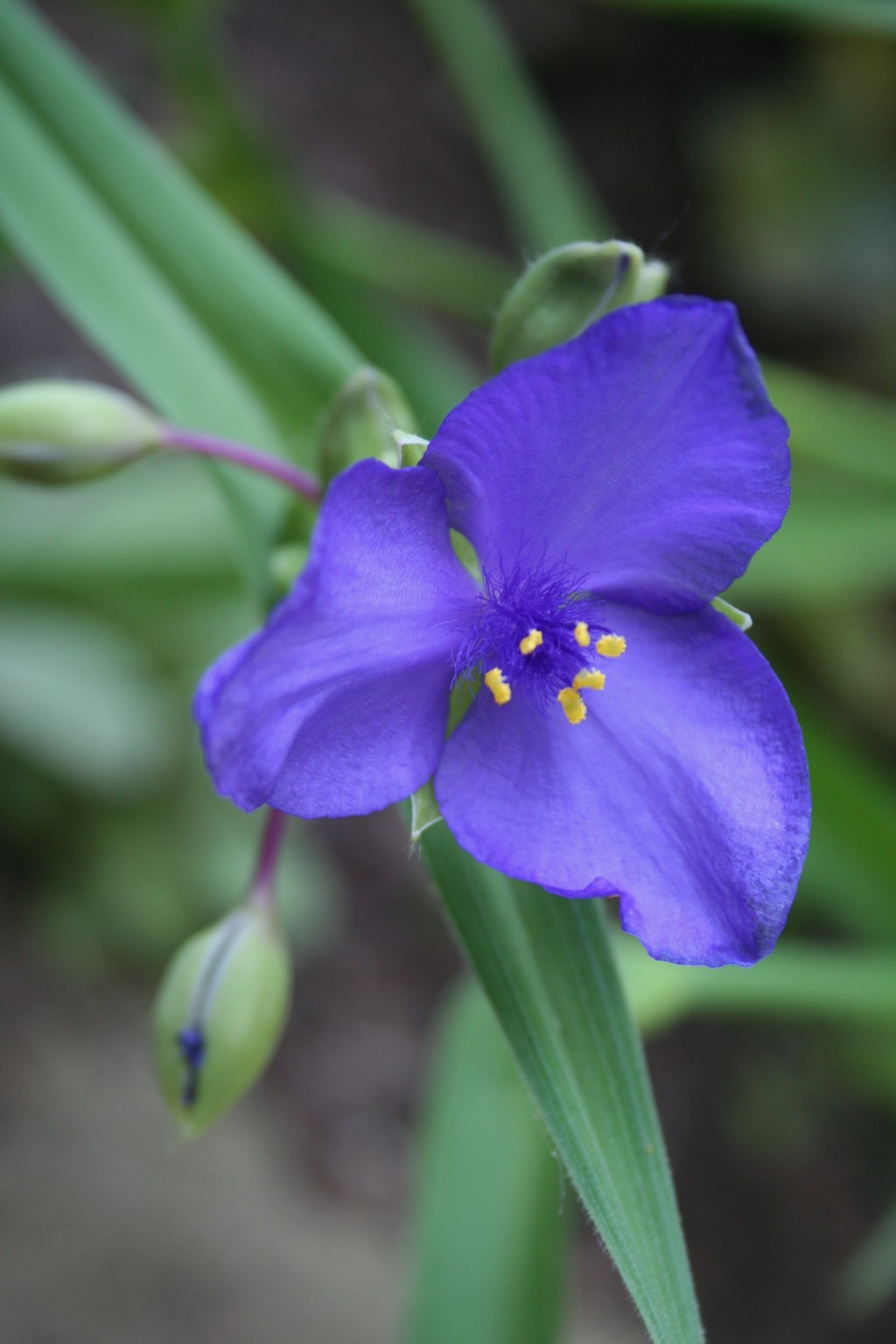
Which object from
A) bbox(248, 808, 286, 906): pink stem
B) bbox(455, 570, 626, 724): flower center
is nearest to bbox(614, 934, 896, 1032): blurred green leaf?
bbox(248, 808, 286, 906): pink stem

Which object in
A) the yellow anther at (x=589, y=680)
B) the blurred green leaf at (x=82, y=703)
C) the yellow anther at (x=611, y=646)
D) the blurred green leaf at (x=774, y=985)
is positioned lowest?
the blurred green leaf at (x=774, y=985)

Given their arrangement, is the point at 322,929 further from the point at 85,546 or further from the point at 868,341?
the point at 868,341

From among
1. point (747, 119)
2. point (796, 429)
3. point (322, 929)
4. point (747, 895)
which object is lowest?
point (322, 929)

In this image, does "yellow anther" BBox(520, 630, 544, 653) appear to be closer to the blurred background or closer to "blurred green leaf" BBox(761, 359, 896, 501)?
the blurred background

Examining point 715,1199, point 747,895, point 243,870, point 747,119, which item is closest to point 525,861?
point 747,895

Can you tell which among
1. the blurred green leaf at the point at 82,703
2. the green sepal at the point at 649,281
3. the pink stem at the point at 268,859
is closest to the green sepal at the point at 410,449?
the green sepal at the point at 649,281

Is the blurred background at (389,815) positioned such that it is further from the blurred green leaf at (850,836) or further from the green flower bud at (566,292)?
the green flower bud at (566,292)
